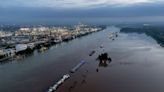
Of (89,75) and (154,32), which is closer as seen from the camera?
(89,75)

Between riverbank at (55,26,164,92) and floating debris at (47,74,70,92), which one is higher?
floating debris at (47,74,70,92)

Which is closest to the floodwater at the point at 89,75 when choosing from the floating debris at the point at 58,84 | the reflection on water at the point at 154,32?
the floating debris at the point at 58,84

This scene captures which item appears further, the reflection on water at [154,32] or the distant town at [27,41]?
the reflection on water at [154,32]

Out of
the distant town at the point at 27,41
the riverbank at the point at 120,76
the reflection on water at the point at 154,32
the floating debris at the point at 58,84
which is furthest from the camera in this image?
the reflection on water at the point at 154,32

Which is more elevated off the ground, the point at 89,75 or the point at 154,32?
the point at 89,75

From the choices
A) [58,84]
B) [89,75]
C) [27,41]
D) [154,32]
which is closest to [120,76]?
[89,75]

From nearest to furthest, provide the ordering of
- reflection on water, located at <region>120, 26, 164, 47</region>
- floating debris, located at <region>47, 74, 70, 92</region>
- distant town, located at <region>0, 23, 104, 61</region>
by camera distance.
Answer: floating debris, located at <region>47, 74, 70, 92</region> → distant town, located at <region>0, 23, 104, 61</region> → reflection on water, located at <region>120, 26, 164, 47</region>

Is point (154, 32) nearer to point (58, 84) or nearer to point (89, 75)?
point (89, 75)

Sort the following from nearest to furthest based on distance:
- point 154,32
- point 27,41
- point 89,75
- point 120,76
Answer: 1. point 120,76
2. point 89,75
3. point 27,41
4. point 154,32

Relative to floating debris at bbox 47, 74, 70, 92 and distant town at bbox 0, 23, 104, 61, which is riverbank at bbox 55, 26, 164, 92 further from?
distant town at bbox 0, 23, 104, 61

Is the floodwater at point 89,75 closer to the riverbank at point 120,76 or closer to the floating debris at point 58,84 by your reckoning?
the riverbank at point 120,76

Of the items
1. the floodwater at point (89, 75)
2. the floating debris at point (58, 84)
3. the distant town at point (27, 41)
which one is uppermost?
the floating debris at point (58, 84)

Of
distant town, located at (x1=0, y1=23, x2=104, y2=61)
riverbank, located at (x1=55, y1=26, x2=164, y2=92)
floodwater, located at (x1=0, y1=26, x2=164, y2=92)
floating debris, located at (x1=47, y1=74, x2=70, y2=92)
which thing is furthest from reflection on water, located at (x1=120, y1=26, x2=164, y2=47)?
floating debris, located at (x1=47, y1=74, x2=70, y2=92)
